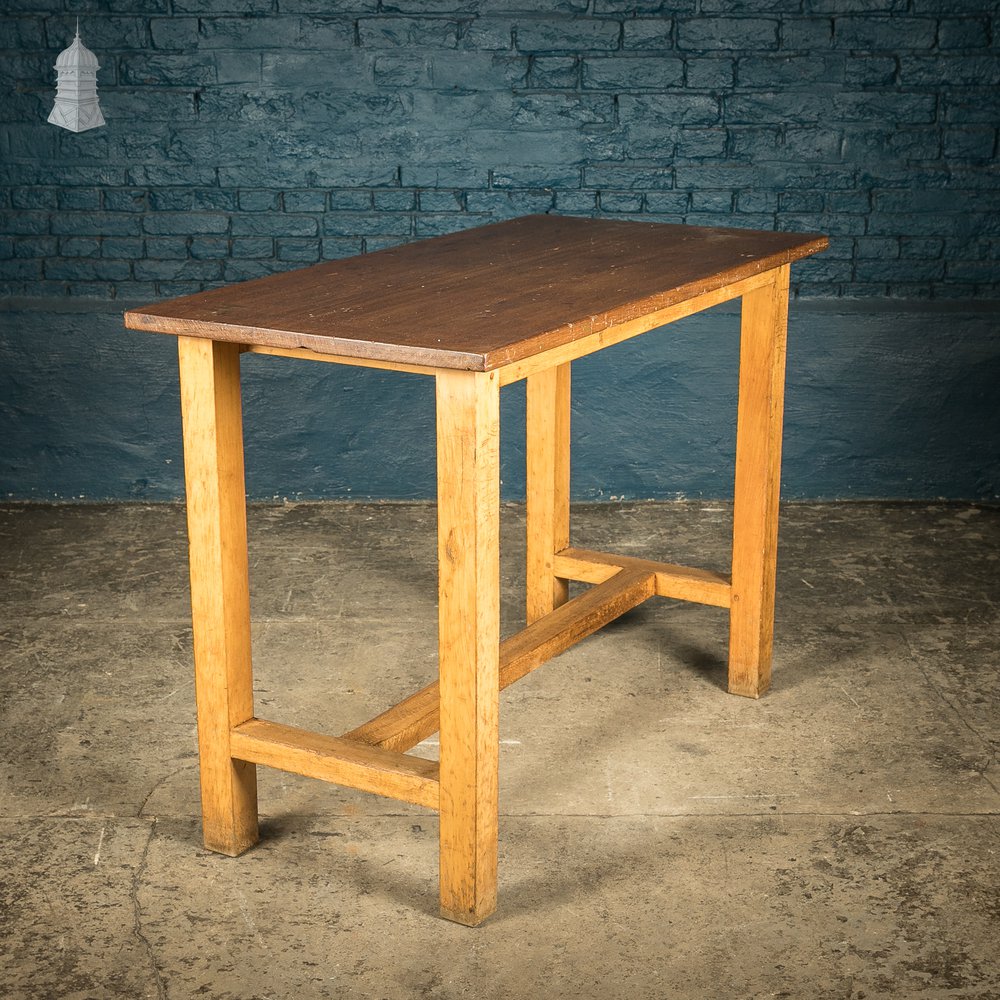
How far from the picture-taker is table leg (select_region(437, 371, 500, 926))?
2.50m

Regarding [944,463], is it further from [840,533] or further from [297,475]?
[297,475]

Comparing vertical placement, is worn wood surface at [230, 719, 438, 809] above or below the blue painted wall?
below

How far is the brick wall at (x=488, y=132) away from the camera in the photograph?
483 centimetres

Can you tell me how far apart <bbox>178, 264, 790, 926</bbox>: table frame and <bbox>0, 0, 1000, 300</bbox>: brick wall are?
5.14ft

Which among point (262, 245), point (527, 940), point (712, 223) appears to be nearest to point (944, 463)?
point (712, 223)

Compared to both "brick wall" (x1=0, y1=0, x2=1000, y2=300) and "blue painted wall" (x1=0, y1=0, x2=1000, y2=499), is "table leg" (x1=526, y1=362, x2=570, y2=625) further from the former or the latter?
"brick wall" (x1=0, y1=0, x2=1000, y2=300)

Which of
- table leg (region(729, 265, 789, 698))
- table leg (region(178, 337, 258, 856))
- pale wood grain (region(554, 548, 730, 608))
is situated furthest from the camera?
pale wood grain (region(554, 548, 730, 608))

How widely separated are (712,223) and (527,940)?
286 centimetres

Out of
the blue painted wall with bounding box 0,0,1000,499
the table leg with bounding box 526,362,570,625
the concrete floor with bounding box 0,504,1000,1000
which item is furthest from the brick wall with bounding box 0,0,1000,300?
the table leg with bounding box 526,362,570,625

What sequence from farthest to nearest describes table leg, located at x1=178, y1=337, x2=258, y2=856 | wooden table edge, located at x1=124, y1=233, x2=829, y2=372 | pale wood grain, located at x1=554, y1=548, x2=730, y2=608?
pale wood grain, located at x1=554, y1=548, x2=730, y2=608 < table leg, located at x1=178, y1=337, x2=258, y2=856 < wooden table edge, located at x1=124, y1=233, x2=829, y2=372

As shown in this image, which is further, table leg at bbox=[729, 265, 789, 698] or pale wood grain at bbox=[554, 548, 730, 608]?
pale wood grain at bbox=[554, 548, 730, 608]

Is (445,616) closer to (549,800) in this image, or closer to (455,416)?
(455,416)

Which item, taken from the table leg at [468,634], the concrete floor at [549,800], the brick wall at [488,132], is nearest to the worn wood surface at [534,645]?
the concrete floor at [549,800]

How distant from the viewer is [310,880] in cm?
288
